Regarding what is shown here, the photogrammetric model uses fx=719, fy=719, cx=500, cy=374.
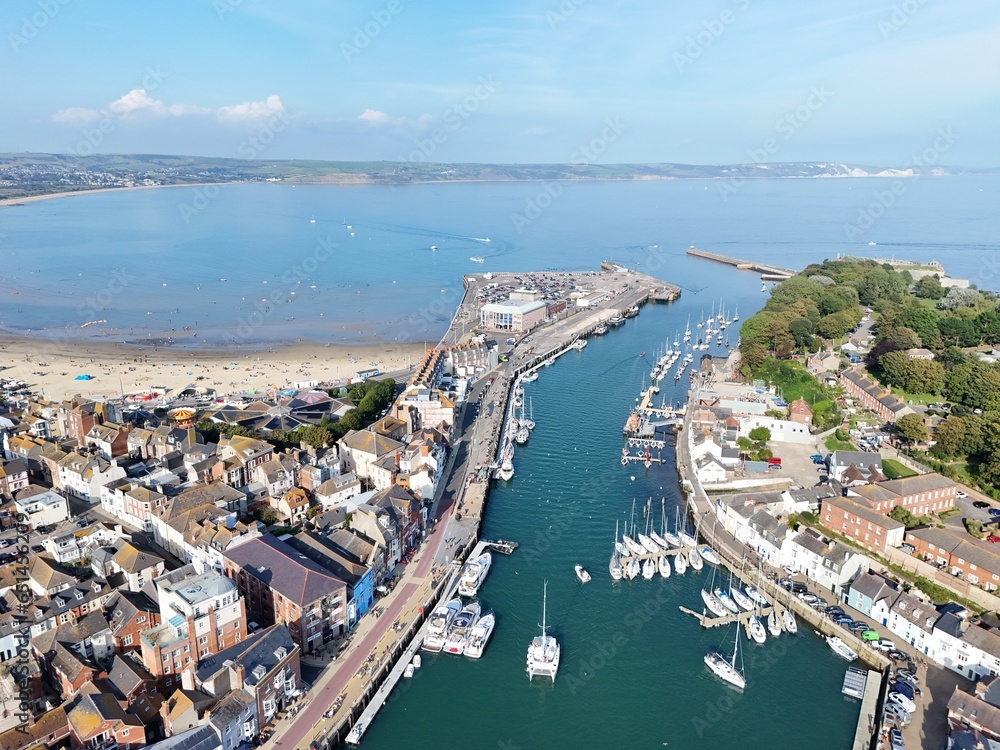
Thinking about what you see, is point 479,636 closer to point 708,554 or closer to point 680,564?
point 680,564

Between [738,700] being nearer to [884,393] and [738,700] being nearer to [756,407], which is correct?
[756,407]

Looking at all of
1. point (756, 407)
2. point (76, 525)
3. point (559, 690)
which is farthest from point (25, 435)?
point (756, 407)

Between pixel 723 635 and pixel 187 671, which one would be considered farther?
pixel 723 635

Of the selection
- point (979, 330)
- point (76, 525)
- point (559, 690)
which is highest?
point (979, 330)

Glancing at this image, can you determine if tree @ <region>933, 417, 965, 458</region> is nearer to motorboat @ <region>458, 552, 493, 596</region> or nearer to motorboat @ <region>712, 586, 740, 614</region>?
motorboat @ <region>712, 586, 740, 614</region>

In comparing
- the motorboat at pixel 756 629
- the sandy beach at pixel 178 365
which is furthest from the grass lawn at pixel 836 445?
the sandy beach at pixel 178 365

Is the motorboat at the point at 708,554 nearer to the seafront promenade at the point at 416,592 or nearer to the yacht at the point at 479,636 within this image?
the seafront promenade at the point at 416,592
